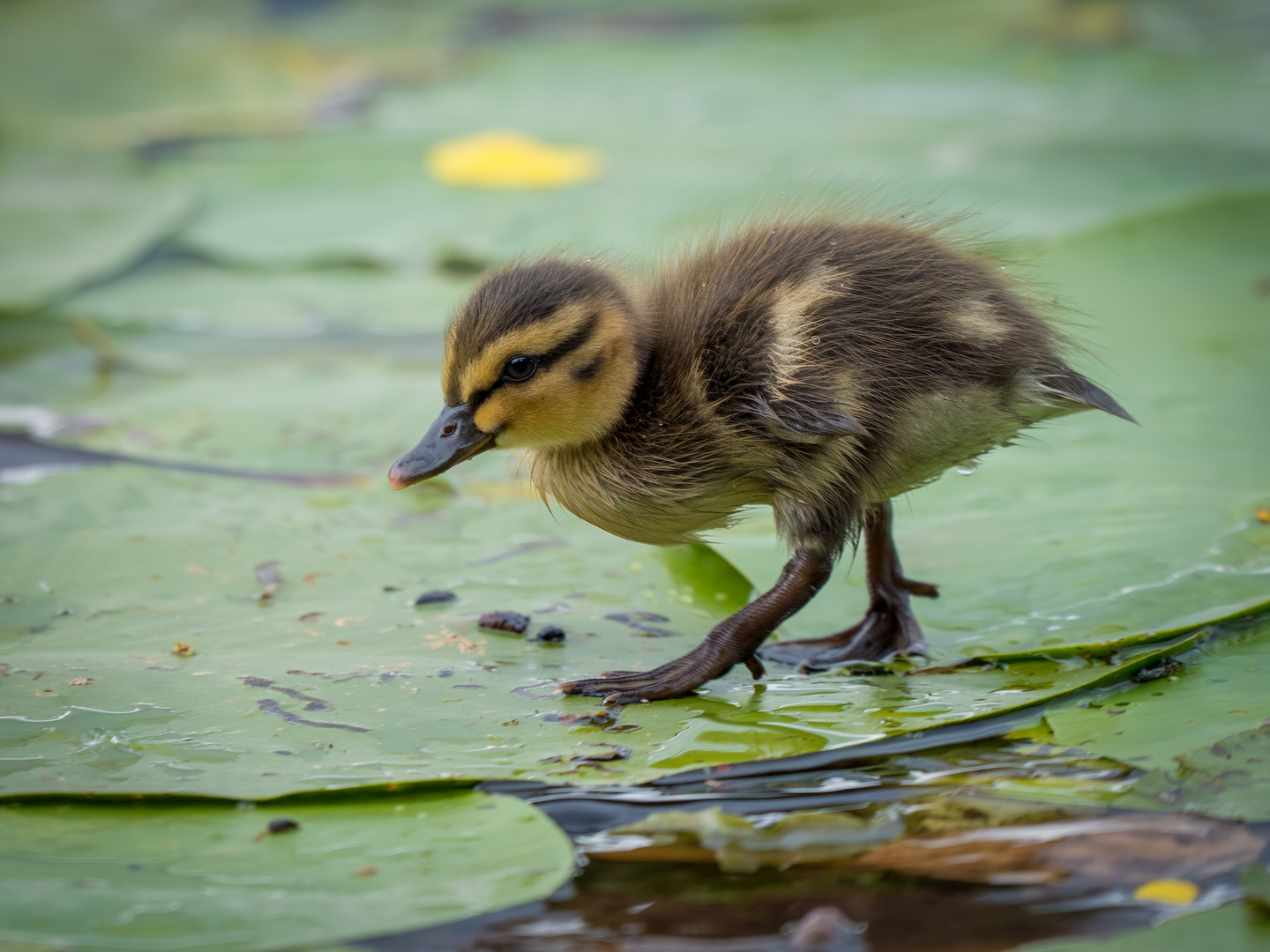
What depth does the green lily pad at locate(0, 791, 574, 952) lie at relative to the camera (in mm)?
1513

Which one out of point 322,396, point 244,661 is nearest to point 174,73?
point 322,396

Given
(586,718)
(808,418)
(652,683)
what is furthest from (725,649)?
(808,418)

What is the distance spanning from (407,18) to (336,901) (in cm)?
864

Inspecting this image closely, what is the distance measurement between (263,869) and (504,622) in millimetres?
847

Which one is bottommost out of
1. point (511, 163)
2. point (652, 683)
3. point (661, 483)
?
point (652, 683)

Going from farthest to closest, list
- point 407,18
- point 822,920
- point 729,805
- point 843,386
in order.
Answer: point 407,18 < point 843,386 < point 729,805 < point 822,920

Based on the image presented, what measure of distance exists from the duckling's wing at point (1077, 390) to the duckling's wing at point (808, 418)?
1.31 feet

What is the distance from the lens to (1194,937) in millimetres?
1459

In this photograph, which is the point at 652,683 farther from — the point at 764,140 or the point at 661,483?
the point at 764,140

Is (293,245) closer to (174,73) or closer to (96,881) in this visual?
(174,73)

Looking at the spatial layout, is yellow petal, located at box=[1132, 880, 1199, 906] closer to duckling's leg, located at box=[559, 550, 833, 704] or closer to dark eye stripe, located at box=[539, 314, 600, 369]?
duckling's leg, located at box=[559, 550, 833, 704]

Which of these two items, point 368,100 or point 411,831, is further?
point 368,100

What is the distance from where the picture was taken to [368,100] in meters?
7.00

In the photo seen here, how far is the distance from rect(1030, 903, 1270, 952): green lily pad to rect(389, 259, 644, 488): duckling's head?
126 centimetres
